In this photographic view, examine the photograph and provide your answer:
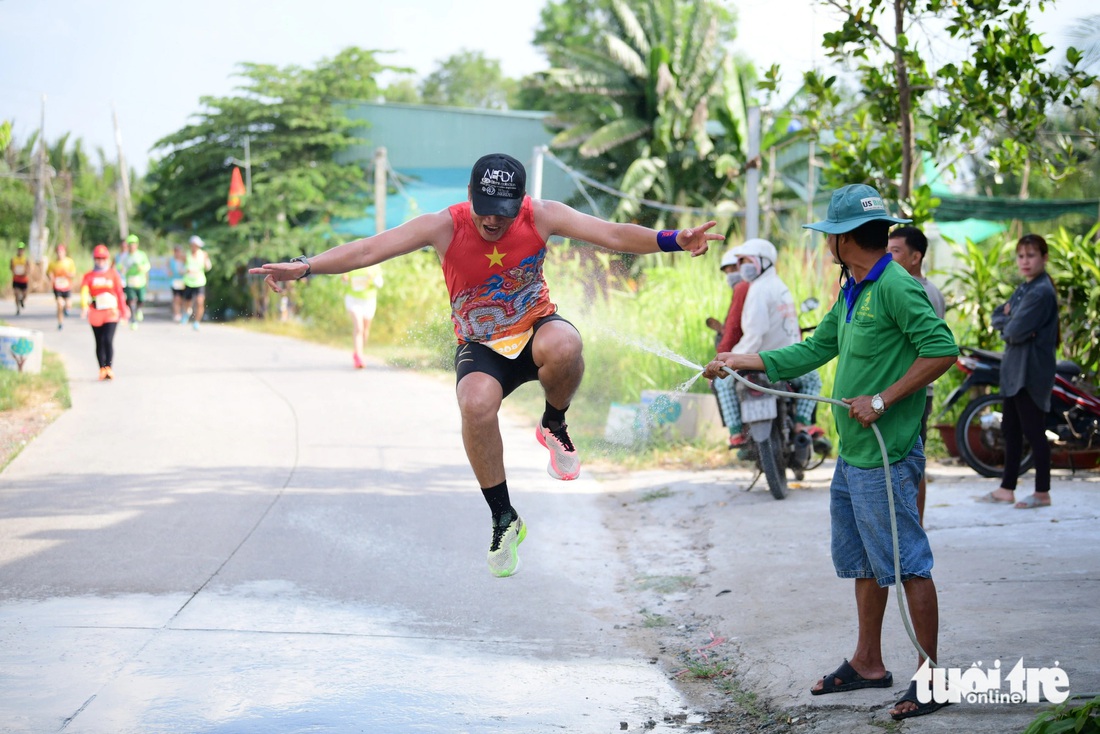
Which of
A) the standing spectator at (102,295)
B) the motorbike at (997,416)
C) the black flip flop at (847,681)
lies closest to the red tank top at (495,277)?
the black flip flop at (847,681)

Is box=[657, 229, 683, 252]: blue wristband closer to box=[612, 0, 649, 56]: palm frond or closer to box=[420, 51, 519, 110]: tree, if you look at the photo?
box=[612, 0, 649, 56]: palm frond

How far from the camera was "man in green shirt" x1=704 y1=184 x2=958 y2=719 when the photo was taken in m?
4.20

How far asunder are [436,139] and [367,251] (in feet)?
90.7

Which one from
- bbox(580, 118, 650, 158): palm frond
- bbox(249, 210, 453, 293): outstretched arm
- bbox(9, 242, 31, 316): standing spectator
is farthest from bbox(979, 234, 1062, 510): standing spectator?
bbox(9, 242, 31, 316): standing spectator

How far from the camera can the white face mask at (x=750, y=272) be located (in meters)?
8.24

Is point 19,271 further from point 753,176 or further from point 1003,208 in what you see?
point 1003,208

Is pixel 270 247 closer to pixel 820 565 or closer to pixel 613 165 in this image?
pixel 613 165

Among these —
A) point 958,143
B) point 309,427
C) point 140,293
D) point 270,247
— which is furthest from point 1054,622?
point 270,247

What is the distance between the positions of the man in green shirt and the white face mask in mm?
3682

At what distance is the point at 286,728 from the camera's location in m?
4.45

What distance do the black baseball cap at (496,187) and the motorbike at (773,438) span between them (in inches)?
144

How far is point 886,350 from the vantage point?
4.31 metres

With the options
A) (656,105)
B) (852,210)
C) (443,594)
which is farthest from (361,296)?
(656,105)

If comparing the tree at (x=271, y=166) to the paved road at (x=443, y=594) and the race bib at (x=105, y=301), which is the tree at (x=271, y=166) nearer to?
the race bib at (x=105, y=301)
